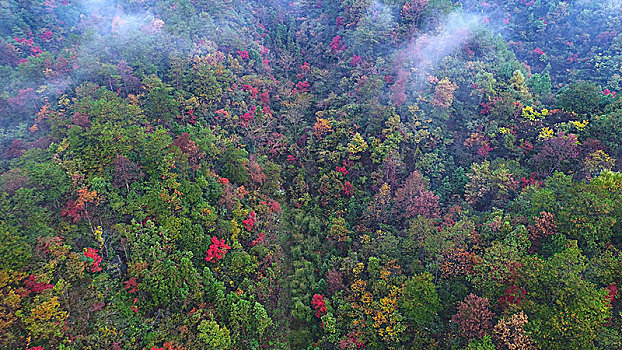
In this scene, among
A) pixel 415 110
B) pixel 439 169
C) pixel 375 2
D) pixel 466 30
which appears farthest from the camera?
pixel 375 2

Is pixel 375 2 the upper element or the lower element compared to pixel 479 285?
upper

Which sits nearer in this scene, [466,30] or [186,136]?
[186,136]

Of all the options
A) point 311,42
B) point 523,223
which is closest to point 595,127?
point 523,223

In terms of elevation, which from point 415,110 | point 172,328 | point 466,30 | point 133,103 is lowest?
point 172,328

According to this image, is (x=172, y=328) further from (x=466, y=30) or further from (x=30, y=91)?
(x=466, y=30)

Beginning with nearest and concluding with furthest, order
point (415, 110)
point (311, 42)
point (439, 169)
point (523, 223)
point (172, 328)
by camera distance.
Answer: point (172, 328), point (523, 223), point (439, 169), point (415, 110), point (311, 42)

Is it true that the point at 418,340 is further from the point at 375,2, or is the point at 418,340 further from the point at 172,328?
the point at 375,2

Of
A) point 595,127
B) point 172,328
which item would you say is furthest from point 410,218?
point 172,328
